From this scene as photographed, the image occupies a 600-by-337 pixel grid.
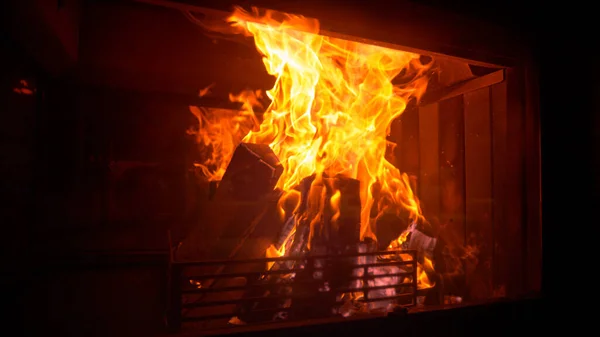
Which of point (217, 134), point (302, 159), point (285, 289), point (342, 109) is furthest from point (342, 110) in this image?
point (285, 289)

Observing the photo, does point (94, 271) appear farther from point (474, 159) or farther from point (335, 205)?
point (474, 159)

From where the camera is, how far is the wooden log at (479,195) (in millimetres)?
2844

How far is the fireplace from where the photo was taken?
1.99 metres

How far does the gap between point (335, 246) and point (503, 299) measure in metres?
1.08

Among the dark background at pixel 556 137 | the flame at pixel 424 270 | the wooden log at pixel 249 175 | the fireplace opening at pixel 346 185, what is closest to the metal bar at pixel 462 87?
the fireplace opening at pixel 346 185

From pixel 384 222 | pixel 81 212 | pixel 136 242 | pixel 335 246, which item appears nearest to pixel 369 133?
pixel 384 222

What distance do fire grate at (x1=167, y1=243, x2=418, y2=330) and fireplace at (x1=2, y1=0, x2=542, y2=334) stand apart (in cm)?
1

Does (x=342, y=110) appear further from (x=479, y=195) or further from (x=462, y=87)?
(x=479, y=195)

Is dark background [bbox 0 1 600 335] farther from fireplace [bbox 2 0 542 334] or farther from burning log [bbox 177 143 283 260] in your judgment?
burning log [bbox 177 143 283 260]

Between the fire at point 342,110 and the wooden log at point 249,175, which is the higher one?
the fire at point 342,110

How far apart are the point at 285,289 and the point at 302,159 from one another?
4.47 ft

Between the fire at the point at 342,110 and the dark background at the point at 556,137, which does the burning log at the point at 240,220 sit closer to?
the fire at the point at 342,110

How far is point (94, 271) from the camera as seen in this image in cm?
325

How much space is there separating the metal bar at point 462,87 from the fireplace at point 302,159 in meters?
0.02
